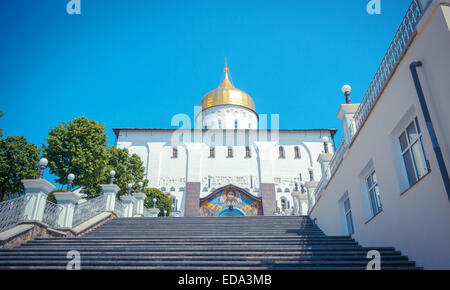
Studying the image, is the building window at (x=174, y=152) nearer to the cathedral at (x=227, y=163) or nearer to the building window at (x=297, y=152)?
the cathedral at (x=227, y=163)

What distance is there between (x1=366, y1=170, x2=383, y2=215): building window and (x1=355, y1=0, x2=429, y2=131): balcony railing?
4.51 feet

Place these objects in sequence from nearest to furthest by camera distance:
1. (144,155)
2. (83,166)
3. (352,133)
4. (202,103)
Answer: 1. (352,133)
2. (83,166)
3. (144,155)
4. (202,103)

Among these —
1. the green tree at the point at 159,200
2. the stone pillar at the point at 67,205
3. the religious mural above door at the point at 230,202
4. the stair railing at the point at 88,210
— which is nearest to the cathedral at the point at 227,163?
the religious mural above door at the point at 230,202

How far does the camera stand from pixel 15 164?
20.6 m

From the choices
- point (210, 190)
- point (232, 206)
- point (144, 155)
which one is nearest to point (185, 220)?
point (232, 206)

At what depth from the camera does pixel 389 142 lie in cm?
710

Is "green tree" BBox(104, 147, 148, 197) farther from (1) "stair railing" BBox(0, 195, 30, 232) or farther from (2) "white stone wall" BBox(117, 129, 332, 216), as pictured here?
(1) "stair railing" BBox(0, 195, 30, 232)

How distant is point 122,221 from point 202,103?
30014 mm

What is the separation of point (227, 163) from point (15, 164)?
19388mm

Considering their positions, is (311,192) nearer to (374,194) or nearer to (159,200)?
(374,194)

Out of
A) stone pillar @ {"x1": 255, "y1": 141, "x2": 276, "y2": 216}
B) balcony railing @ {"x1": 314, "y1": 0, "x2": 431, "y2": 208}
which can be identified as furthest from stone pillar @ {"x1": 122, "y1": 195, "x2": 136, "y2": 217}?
stone pillar @ {"x1": 255, "y1": 141, "x2": 276, "y2": 216}

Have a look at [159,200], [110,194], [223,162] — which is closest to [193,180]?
[223,162]

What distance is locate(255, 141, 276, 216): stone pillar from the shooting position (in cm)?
3131
